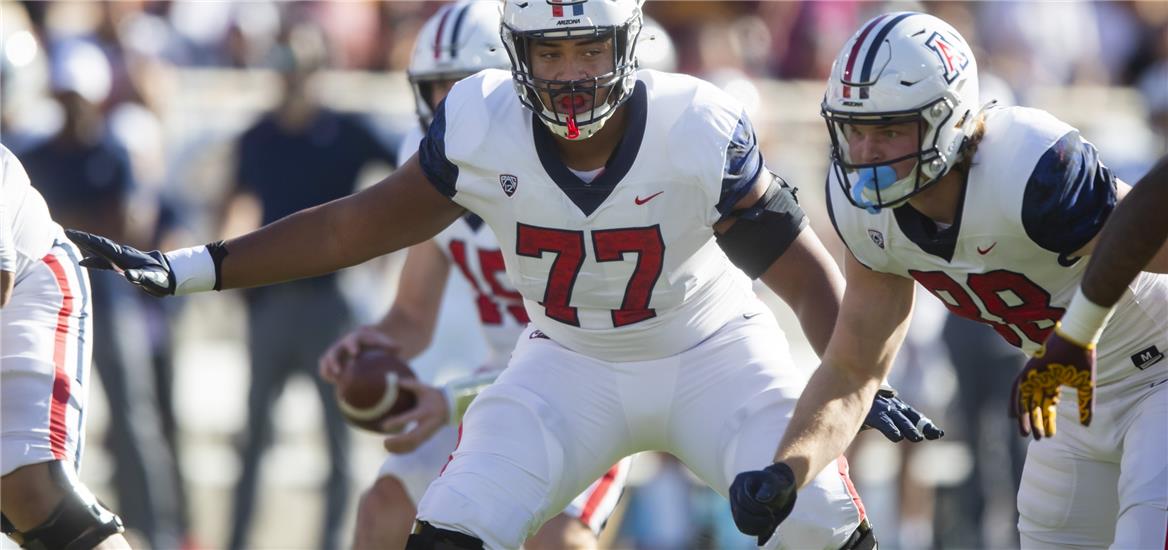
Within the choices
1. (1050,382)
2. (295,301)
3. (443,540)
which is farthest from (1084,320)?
(295,301)

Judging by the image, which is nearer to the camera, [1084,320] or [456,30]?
[1084,320]

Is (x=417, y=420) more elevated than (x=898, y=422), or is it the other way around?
(x=898, y=422)

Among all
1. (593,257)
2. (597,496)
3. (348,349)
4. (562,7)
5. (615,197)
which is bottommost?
(597,496)

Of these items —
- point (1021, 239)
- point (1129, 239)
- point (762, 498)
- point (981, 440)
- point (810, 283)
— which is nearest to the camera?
point (1129, 239)

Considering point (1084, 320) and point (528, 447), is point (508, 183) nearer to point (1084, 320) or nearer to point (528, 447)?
point (528, 447)

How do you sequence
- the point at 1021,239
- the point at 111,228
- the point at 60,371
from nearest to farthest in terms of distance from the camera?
the point at 1021,239 < the point at 60,371 < the point at 111,228

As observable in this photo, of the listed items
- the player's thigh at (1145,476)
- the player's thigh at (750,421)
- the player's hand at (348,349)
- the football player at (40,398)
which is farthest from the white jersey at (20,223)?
the player's thigh at (1145,476)

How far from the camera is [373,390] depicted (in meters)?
5.20

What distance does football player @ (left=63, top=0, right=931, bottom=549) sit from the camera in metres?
4.22

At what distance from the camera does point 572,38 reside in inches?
167

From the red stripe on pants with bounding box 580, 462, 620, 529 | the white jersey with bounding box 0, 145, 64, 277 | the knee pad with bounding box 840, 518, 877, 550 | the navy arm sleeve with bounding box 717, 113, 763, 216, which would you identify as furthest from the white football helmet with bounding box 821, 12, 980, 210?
the white jersey with bounding box 0, 145, 64, 277

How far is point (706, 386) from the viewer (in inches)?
174

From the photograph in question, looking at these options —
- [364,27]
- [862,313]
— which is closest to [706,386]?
[862,313]

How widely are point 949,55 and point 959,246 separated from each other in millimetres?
452
